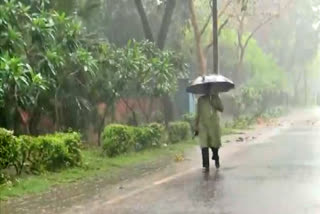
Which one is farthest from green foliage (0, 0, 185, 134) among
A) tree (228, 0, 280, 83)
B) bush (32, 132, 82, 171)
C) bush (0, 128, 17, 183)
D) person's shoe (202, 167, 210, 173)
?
tree (228, 0, 280, 83)

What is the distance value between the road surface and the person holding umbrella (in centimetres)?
60

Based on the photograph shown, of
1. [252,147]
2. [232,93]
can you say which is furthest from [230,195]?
[232,93]

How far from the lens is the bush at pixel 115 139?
15859mm

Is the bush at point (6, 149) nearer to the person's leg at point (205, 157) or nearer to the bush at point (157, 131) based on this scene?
the person's leg at point (205, 157)

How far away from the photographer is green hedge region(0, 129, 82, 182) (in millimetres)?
10797

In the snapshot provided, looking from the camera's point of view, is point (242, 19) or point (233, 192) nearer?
point (233, 192)

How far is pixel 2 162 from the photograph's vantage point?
10680 millimetres

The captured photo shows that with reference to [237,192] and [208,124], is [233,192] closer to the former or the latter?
[237,192]

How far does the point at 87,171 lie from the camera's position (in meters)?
13.2

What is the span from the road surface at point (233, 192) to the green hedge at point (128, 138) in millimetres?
2571

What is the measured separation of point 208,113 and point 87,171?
302 cm

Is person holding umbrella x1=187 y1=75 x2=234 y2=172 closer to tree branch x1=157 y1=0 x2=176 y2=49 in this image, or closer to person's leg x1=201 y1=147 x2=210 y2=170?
person's leg x1=201 y1=147 x2=210 y2=170

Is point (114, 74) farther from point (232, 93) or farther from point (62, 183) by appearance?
point (232, 93)

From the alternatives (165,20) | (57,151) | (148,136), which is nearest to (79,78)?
(148,136)
